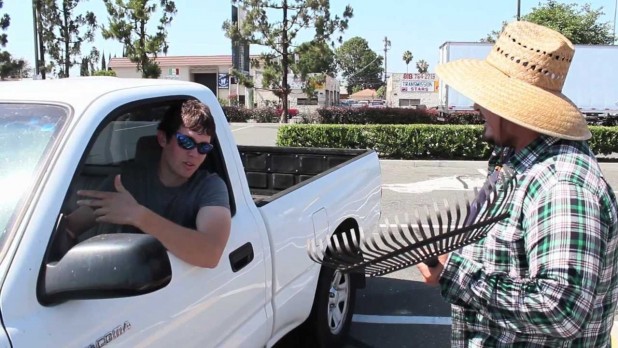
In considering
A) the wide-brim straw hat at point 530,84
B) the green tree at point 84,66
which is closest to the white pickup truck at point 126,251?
the wide-brim straw hat at point 530,84

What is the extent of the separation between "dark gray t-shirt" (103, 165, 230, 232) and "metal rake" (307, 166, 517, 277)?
103cm

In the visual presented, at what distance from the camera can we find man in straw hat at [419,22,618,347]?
1.28 metres

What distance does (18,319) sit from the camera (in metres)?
1.45

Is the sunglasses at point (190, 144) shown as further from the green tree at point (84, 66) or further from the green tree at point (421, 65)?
the green tree at point (421, 65)

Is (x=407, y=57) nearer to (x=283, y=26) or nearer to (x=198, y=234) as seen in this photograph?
(x=283, y=26)

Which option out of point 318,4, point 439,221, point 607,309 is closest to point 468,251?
point 439,221

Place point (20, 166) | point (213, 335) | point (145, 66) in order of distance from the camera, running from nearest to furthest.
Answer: point (20, 166) → point (213, 335) → point (145, 66)

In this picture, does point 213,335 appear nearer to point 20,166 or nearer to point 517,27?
point 20,166

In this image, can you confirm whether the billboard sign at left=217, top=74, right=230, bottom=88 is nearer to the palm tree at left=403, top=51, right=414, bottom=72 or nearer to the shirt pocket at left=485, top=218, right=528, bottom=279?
the shirt pocket at left=485, top=218, right=528, bottom=279

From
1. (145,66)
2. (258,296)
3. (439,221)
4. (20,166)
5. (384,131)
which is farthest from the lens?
(145,66)

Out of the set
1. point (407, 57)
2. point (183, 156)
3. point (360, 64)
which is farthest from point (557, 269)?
point (360, 64)

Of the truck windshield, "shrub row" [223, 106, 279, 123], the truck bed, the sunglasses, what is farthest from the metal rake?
"shrub row" [223, 106, 279, 123]

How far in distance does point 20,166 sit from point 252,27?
20046 millimetres

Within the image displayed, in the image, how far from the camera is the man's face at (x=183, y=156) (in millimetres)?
2314
